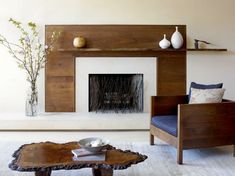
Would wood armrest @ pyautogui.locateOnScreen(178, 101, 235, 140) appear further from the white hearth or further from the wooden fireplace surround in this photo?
the wooden fireplace surround

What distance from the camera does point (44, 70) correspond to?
17.3 feet

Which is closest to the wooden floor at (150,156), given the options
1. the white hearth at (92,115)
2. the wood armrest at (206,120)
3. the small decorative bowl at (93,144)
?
the white hearth at (92,115)

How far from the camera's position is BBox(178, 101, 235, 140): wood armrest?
338 centimetres

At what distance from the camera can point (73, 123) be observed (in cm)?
486

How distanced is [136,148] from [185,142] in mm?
740

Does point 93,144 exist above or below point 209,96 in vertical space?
below

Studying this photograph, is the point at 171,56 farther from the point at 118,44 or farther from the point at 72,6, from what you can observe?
the point at 72,6

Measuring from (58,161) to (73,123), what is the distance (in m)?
2.42

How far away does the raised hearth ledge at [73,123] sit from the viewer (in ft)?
15.9

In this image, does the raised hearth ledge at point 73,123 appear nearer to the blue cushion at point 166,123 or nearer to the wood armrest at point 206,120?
the blue cushion at point 166,123

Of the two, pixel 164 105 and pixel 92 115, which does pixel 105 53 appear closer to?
pixel 92 115

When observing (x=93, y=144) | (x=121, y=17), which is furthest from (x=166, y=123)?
(x=121, y=17)

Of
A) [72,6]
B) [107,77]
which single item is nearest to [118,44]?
[107,77]

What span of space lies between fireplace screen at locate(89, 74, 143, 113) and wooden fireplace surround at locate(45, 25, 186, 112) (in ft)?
1.08
